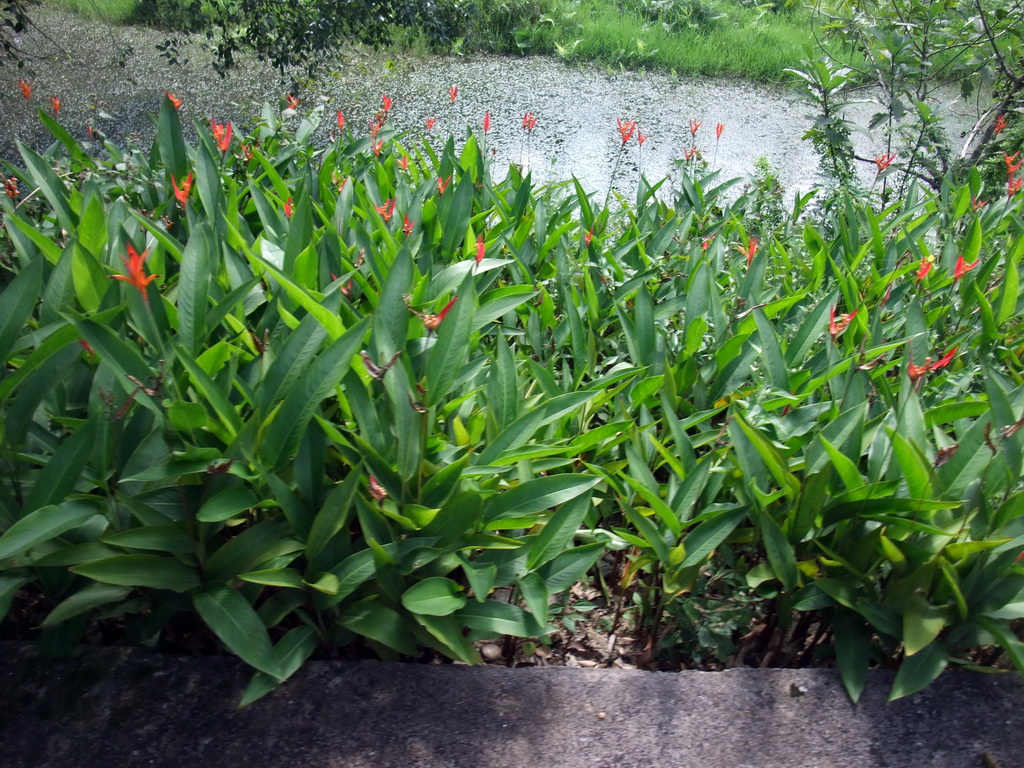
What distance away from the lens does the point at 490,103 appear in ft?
21.7

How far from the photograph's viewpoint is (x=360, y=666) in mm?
1493

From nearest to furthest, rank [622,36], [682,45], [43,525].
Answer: [43,525] < [682,45] < [622,36]

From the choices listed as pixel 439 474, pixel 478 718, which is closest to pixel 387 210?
pixel 439 474

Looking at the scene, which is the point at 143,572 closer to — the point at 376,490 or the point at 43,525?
the point at 43,525

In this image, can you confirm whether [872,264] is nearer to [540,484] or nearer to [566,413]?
[566,413]

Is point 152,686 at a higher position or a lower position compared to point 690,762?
higher

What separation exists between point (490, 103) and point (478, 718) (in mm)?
5951

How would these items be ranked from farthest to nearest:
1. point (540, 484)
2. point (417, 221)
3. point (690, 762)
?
point (417, 221)
point (540, 484)
point (690, 762)

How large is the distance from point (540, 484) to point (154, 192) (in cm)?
189

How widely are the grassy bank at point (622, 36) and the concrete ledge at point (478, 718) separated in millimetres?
7119

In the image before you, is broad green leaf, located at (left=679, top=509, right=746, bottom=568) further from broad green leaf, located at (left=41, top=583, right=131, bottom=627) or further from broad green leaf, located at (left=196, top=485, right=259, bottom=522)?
broad green leaf, located at (left=41, top=583, right=131, bottom=627)

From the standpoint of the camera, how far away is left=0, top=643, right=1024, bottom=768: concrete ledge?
136cm

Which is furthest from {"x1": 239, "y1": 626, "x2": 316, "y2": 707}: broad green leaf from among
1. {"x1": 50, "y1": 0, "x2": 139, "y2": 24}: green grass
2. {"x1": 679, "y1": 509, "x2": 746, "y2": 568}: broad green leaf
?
{"x1": 50, "y1": 0, "x2": 139, "y2": 24}: green grass

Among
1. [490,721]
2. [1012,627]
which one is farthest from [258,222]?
[1012,627]
